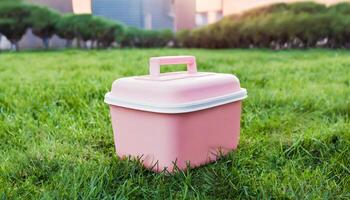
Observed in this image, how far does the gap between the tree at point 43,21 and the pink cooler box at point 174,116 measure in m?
5.57

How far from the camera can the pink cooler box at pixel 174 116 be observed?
0.93m

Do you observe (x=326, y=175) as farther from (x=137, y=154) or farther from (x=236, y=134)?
(x=137, y=154)

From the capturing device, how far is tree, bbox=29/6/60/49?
6043 mm

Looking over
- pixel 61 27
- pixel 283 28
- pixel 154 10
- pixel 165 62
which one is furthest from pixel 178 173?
pixel 154 10

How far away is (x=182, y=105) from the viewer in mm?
913

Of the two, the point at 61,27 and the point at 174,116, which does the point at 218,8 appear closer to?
the point at 61,27

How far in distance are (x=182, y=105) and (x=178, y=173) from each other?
19 centimetres

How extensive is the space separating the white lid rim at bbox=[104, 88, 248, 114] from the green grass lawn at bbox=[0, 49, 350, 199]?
17 centimetres

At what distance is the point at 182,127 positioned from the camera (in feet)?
3.07

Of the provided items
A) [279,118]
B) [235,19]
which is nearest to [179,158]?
[279,118]

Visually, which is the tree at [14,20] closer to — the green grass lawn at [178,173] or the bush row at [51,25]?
the bush row at [51,25]

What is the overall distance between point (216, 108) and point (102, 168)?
14.2 inches

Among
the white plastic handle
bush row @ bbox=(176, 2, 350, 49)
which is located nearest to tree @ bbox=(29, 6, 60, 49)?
bush row @ bbox=(176, 2, 350, 49)

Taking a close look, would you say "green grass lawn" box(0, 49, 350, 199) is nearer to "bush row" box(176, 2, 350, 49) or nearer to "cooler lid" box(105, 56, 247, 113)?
"cooler lid" box(105, 56, 247, 113)
